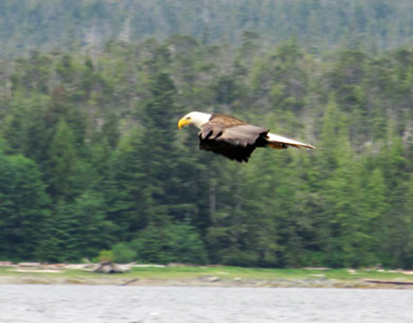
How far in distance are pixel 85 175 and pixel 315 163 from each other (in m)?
24.1

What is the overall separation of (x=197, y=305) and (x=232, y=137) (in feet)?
143

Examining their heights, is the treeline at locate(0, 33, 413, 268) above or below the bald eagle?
above

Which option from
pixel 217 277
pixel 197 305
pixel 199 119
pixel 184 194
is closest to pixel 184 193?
pixel 184 194

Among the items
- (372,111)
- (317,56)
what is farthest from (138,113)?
(317,56)

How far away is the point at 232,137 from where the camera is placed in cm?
873

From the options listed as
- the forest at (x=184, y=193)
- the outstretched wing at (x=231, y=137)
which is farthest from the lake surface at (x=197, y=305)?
the outstretched wing at (x=231, y=137)

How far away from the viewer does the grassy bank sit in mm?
71938

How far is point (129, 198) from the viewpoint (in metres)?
83.2

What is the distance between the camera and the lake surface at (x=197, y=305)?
42219 mm

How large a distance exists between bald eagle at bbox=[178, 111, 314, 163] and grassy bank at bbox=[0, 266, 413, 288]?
6265 centimetres

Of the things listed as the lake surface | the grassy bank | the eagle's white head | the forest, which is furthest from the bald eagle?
the forest

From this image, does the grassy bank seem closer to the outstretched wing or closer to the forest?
the forest

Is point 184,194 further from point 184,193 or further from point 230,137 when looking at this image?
point 230,137

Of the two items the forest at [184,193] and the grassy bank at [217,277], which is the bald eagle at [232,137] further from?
the forest at [184,193]
